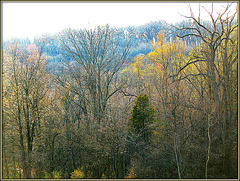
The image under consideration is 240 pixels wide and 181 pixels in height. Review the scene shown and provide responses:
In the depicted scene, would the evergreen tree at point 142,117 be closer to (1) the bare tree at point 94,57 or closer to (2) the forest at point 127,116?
(2) the forest at point 127,116

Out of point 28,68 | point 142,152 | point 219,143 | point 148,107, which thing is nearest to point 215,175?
point 219,143

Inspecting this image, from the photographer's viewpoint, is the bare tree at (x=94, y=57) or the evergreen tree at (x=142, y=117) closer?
the evergreen tree at (x=142, y=117)

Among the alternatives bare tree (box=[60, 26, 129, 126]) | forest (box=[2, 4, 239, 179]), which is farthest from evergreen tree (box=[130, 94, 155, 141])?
bare tree (box=[60, 26, 129, 126])

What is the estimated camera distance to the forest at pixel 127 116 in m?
9.34

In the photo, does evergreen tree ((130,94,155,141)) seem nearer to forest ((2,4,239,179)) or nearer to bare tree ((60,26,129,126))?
forest ((2,4,239,179))

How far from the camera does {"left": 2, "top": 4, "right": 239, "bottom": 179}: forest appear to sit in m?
9.34

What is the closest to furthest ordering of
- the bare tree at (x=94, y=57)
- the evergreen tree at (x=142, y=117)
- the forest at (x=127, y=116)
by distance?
the forest at (x=127, y=116) < the evergreen tree at (x=142, y=117) < the bare tree at (x=94, y=57)

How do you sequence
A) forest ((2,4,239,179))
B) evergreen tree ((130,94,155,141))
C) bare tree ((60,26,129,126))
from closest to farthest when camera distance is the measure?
forest ((2,4,239,179)), evergreen tree ((130,94,155,141)), bare tree ((60,26,129,126))

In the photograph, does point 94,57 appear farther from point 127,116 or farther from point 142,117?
point 142,117

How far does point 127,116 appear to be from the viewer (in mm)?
15328

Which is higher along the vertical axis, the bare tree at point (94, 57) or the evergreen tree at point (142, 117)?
the bare tree at point (94, 57)

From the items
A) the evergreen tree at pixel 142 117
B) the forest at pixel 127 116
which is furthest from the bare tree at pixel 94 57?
the evergreen tree at pixel 142 117

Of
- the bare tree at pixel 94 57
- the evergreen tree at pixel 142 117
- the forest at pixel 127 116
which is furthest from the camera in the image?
the bare tree at pixel 94 57

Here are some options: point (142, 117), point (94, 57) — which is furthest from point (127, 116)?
point (94, 57)
